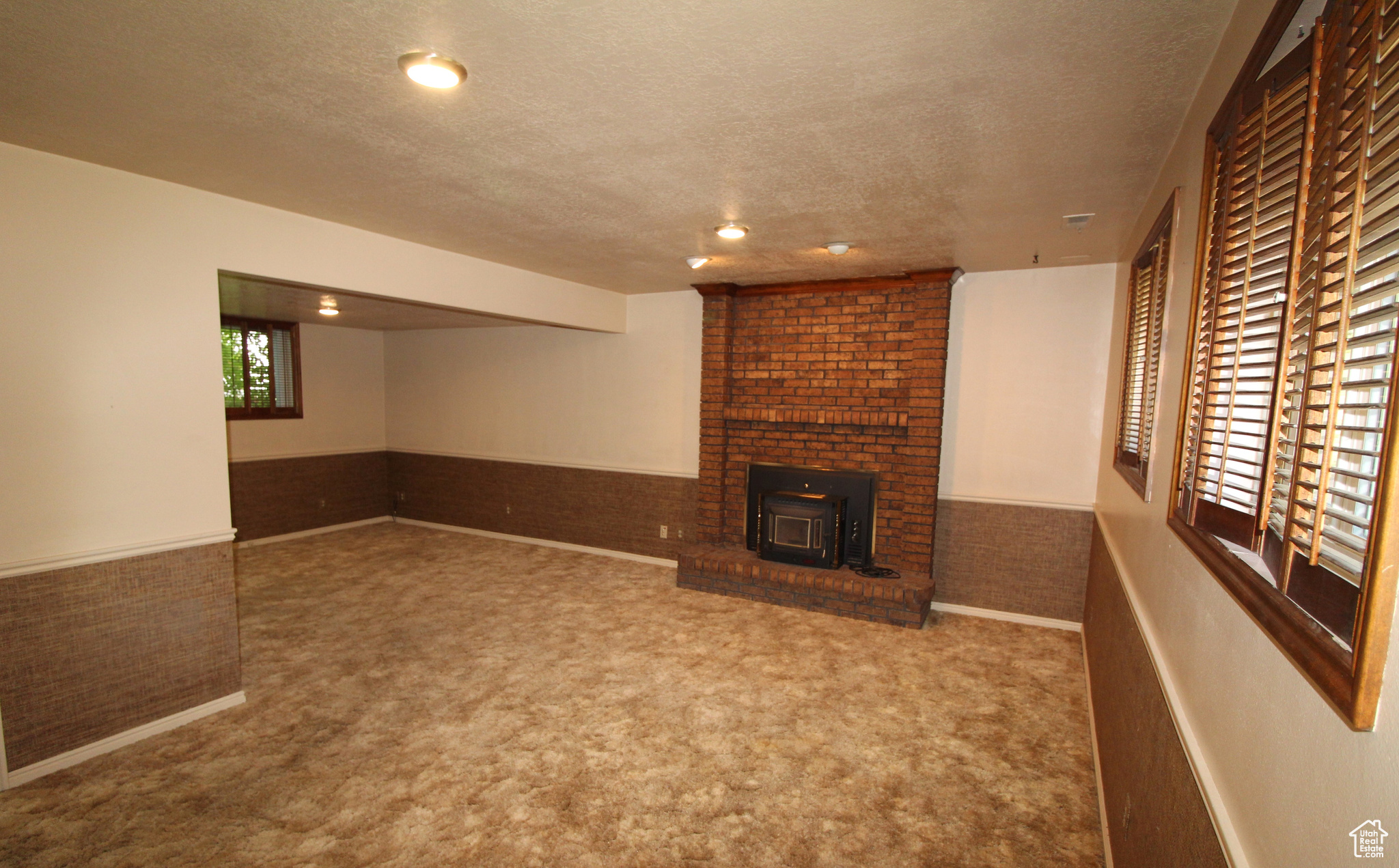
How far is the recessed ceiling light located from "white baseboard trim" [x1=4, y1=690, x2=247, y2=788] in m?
3.13

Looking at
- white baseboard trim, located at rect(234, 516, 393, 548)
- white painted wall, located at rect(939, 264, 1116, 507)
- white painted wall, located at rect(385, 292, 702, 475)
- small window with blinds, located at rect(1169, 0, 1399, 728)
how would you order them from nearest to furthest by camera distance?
small window with blinds, located at rect(1169, 0, 1399, 728) → white painted wall, located at rect(939, 264, 1116, 507) → white painted wall, located at rect(385, 292, 702, 475) → white baseboard trim, located at rect(234, 516, 393, 548)

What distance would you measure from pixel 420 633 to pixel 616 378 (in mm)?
2858

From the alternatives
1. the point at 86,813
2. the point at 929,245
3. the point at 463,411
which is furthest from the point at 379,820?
the point at 463,411

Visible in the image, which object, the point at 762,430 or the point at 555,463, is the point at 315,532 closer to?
the point at 555,463

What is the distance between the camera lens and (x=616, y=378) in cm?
595

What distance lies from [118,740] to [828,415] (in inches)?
177

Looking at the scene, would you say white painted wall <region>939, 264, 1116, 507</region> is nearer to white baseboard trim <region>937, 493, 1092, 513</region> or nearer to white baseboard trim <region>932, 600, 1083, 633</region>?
white baseboard trim <region>937, 493, 1092, 513</region>

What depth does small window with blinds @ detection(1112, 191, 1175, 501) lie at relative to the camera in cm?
226

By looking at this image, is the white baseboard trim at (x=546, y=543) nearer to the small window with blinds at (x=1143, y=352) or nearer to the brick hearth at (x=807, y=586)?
the brick hearth at (x=807, y=586)

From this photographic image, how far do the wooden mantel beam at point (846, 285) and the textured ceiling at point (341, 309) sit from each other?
1.82 metres

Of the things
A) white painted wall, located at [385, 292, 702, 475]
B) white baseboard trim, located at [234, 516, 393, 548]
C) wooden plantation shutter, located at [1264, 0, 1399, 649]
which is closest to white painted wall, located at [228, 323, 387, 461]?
white painted wall, located at [385, 292, 702, 475]

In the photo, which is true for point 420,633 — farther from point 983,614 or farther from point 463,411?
point 983,614

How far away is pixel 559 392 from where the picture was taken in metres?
6.30

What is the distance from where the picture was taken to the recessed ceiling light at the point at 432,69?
5.37ft
